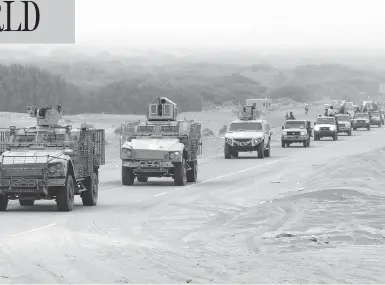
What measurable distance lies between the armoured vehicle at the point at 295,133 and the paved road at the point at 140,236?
109ft

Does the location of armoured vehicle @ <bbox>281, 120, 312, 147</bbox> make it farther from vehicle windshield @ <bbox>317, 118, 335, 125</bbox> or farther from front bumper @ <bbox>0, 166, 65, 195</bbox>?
front bumper @ <bbox>0, 166, 65, 195</bbox>

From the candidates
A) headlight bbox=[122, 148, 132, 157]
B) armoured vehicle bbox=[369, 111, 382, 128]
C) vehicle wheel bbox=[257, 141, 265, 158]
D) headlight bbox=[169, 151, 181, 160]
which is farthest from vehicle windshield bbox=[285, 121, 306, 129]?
armoured vehicle bbox=[369, 111, 382, 128]

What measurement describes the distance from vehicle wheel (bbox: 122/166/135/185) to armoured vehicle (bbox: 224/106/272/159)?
63.7 feet

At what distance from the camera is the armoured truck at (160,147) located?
33.9 meters

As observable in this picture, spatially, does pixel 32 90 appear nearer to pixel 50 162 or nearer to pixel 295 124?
pixel 295 124

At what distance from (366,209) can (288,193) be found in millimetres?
7518

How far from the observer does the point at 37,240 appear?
19.0 meters

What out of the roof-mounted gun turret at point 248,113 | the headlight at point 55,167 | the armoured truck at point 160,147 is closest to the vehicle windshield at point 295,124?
the roof-mounted gun turret at point 248,113

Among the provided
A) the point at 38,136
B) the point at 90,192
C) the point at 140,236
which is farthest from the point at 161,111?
the point at 140,236

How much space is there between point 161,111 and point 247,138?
16682mm

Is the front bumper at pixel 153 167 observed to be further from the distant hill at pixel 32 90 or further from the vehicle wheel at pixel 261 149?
the distant hill at pixel 32 90

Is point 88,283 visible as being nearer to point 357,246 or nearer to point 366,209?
point 357,246

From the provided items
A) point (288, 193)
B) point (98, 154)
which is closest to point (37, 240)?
point (98, 154)

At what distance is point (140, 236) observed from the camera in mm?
20250
